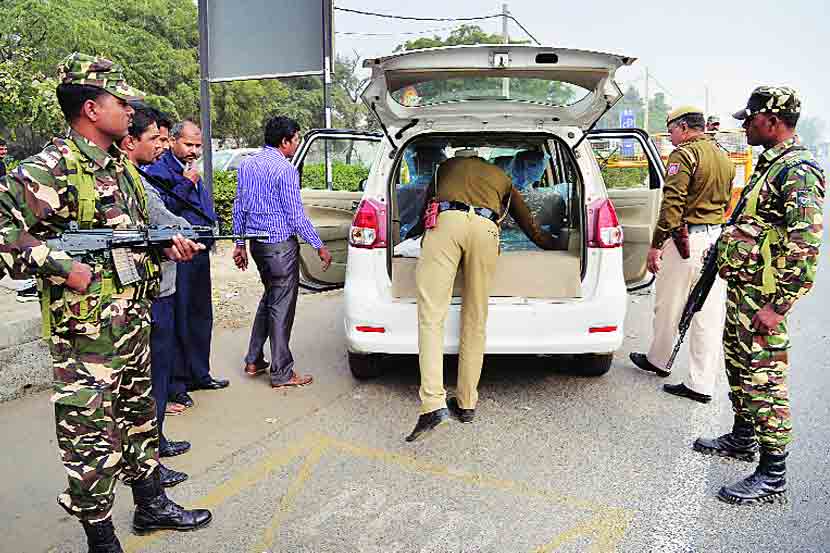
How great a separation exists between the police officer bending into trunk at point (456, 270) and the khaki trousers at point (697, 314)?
4.62ft

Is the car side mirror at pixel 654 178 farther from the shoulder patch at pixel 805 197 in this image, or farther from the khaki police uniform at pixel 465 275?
the shoulder patch at pixel 805 197

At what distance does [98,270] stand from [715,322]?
3692mm

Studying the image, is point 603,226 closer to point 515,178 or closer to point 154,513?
point 515,178

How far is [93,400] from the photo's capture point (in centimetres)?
258

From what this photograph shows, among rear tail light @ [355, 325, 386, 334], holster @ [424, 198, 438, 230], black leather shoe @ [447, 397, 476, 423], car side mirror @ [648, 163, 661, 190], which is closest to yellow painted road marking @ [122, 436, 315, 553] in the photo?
rear tail light @ [355, 325, 386, 334]

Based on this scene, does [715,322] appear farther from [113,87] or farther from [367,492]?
[113,87]

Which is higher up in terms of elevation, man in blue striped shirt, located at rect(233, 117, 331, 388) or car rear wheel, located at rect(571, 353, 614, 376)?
man in blue striped shirt, located at rect(233, 117, 331, 388)

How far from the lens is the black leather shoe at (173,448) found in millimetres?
3748

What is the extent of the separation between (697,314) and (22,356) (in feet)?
14.2

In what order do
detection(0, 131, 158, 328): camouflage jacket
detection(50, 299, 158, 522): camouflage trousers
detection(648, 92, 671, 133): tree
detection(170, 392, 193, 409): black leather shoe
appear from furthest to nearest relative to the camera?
detection(648, 92, 671, 133): tree < detection(170, 392, 193, 409): black leather shoe < detection(50, 299, 158, 522): camouflage trousers < detection(0, 131, 158, 328): camouflage jacket

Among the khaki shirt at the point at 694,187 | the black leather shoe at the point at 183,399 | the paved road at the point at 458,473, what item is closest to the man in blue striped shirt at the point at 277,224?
the paved road at the point at 458,473

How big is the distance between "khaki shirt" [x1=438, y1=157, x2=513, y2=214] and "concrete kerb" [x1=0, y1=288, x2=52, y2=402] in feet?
8.97

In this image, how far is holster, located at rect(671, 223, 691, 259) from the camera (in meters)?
4.59

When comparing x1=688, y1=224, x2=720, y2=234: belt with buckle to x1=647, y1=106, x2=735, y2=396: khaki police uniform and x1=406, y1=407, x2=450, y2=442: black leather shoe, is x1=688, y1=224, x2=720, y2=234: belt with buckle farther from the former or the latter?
x1=406, y1=407, x2=450, y2=442: black leather shoe
